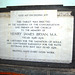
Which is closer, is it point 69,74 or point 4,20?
point 69,74

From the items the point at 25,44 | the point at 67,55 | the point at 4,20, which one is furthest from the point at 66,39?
the point at 4,20

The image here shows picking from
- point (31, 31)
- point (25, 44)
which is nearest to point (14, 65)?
point (25, 44)

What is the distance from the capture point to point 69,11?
3.74ft

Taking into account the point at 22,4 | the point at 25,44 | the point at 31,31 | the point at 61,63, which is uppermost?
the point at 22,4

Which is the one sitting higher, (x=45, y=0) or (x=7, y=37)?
A: (x=45, y=0)

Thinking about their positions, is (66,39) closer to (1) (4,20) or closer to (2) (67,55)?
(2) (67,55)

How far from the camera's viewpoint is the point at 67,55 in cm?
115

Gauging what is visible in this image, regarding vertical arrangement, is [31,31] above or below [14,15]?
below

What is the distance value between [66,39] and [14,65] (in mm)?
602

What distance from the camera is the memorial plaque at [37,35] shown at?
115 centimetres

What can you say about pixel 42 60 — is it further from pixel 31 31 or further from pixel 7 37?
pixel 7 37

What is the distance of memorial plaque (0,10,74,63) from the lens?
1148 millimetres

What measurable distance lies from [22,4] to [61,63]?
2.36 ft

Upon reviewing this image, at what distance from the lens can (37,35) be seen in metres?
1.19
